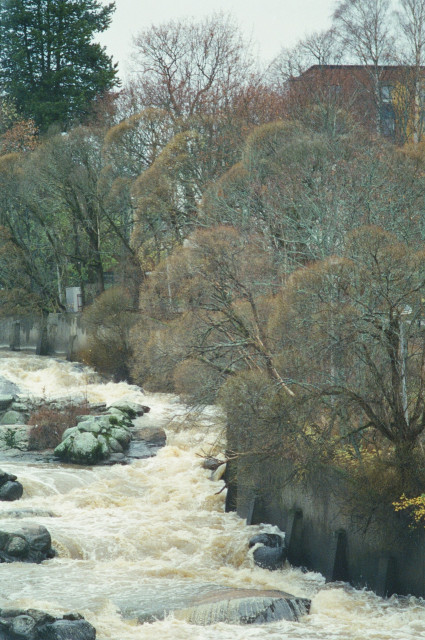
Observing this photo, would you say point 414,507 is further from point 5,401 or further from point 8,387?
point 8,387

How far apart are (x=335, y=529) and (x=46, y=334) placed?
28987 millimetres

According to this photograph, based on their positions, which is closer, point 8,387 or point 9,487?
point 9,487

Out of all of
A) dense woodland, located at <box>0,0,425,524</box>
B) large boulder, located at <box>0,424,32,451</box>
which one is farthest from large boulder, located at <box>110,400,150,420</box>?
large boulder, located at <box>0,424,32,451</box>

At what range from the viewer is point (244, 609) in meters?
16.0

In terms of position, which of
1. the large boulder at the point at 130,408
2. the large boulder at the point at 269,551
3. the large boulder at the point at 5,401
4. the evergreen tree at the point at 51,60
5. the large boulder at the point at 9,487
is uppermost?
the evergreen tree at the point at 51,60

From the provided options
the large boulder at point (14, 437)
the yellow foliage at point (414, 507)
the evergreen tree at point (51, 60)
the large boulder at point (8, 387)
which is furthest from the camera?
the evergreen tree at point (51, 60)

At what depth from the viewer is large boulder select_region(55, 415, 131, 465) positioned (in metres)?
27.3

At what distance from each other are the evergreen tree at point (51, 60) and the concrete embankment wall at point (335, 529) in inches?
1550

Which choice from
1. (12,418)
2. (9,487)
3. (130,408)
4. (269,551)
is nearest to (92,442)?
(9,487)

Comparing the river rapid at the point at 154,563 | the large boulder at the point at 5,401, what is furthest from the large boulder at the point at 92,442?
the large boulder at the point at 5,401

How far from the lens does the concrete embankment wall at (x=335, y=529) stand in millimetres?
17516

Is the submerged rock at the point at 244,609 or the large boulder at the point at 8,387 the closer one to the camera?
the submerged rock at the point at 244,609

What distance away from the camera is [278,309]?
2230cm

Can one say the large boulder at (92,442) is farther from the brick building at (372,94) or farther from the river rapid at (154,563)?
the brick building at (372,94)
